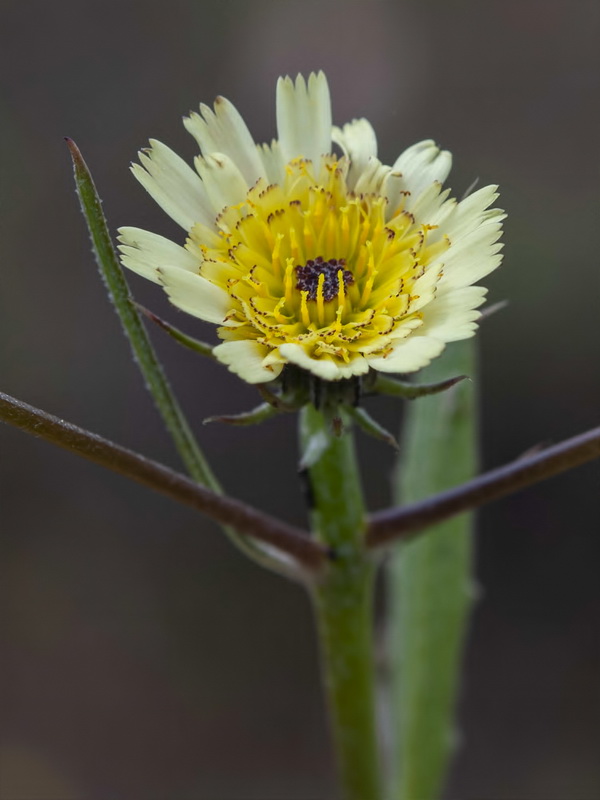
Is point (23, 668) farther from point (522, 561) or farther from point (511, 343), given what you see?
point (511, 343)

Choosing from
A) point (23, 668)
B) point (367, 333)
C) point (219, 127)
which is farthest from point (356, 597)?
point (23, 668)

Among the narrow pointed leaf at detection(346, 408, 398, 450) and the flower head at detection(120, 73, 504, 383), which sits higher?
the flower head at detection(120, 73, 504, 383)

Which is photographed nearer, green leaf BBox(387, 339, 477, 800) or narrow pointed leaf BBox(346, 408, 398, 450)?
narrow pointed leaf BBox(346, 408, 398, 450)

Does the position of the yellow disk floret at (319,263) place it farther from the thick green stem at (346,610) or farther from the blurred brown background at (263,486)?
the blurred brown background at (263,486)

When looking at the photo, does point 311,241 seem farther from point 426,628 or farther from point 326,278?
point 426,628

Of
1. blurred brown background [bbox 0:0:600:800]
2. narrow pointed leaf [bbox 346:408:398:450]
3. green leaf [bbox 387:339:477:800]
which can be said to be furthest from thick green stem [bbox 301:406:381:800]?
blurred brown background [bbox 0:0:600:800]

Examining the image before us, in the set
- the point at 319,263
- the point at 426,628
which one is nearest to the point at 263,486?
the point at 426,628

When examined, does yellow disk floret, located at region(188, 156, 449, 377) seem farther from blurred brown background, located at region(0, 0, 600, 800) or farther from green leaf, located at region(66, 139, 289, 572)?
blurred brown background, located at region(0, 0, 600, 800)
